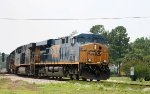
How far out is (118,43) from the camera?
12575 cm

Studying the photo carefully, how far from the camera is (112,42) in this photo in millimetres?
125312

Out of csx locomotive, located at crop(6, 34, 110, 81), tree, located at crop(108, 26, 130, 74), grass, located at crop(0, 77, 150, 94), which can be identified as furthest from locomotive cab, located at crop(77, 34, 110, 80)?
tree, located at crop(108, 26, 130, 74)

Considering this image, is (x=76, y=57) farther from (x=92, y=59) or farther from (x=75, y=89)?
(x=75, y=89)

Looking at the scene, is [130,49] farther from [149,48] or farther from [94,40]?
[94,40]

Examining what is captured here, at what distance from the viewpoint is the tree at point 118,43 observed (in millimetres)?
123475

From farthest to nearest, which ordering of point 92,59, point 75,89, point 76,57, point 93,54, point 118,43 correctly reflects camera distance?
point 118,43 → point 76,57 → point 93,54 → point 92,59 → point 75,89

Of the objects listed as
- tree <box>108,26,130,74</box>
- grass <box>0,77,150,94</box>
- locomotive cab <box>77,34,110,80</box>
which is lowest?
grass <box>0,77,150,94</box>

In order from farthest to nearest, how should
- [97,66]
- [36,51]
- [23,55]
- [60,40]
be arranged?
1. [23,55]
2. [36,51]
3. [60,40]
4. [97,66]

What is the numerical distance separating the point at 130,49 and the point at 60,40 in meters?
98.4

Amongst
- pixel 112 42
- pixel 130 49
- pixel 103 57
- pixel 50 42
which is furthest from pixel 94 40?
pixel 130 49

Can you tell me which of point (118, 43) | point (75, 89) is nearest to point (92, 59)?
point (75, 89)

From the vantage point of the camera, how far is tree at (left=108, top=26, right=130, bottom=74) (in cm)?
12347

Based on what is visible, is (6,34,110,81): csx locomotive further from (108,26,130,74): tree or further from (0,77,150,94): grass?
(108,26,130,74): tree

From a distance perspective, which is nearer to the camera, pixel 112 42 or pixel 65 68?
pixel 65 68
